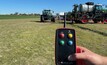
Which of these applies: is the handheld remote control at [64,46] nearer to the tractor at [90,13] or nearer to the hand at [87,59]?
the hand at [87,59]

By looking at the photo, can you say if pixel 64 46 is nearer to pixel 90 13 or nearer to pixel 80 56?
pixel 80 56

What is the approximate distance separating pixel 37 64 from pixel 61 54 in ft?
20.2

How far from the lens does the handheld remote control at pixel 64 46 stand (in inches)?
58.9

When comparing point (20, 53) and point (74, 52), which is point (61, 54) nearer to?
point (74, 52)

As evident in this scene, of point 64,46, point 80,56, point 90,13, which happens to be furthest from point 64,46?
A: point 90,13

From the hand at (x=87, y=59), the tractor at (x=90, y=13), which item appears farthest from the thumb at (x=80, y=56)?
the tractor at (x=90, y=13)

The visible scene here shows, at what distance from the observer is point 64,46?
1.53m

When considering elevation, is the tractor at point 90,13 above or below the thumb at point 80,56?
below

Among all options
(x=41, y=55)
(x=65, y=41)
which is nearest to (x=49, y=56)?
(x=41, y=55)

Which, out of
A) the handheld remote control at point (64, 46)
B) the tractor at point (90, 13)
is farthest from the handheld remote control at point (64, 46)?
the tractor at point (90, 13)

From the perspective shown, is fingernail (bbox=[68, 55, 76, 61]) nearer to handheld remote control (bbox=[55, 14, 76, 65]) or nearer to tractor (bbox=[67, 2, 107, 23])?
handheld remote control (bbox=[55, 14, 76, 65])

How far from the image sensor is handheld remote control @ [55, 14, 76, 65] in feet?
4.91

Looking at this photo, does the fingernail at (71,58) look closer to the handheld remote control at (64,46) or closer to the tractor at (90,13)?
the handheld remote control at (64,46)

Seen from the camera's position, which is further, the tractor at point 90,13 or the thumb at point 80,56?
the tractor at point 90,13
